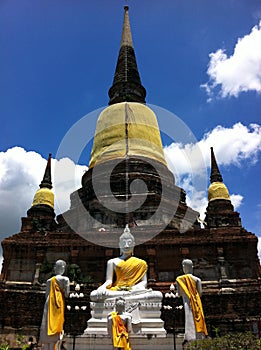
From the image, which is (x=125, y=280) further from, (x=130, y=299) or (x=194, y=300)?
(x=194, y=300)

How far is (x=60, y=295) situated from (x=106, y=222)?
14.2 m

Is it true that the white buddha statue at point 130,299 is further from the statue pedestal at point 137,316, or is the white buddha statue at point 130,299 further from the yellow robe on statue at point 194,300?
the yellow robe on statue at point 194,300

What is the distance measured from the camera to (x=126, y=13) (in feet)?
125

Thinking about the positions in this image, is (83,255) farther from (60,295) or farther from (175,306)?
(60,295)

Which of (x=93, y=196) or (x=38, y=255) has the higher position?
(x=93, y=196)

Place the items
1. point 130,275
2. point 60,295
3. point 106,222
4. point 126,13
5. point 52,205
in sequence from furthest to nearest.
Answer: point 126,13 < point 52,205 < point 106,222 < point 130,275 < point 60,295

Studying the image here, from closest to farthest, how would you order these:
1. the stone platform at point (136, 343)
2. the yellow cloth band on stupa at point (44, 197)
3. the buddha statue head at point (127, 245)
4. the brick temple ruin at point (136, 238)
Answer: the stone platform at point (136, 343)
the buddha statue head at point (127, 245)
the brick temple ruin at point (136, 238)
the yellow cloth band on stupa at point (44, 197)

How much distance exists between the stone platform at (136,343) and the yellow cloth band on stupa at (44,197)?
60.3 ft

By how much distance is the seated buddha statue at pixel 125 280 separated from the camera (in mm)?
8750

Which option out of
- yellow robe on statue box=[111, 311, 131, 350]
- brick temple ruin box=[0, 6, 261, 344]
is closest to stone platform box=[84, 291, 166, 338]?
yellow robe on statue box=[111, 311, 131, 350]

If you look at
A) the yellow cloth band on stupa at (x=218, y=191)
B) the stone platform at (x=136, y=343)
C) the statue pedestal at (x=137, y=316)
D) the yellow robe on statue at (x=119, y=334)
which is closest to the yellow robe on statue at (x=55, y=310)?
the stone platform at (x=136, y=343)

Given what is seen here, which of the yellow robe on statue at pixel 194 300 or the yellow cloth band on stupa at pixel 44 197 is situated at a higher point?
the yellow cloth band on stupa at pixel 44 197

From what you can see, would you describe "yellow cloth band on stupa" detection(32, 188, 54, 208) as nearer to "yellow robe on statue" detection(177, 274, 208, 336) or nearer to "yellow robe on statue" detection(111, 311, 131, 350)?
"yellow robe on statue" detection(177, 274, 208, 336)

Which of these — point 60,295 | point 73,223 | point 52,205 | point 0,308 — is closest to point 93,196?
point 73,223
